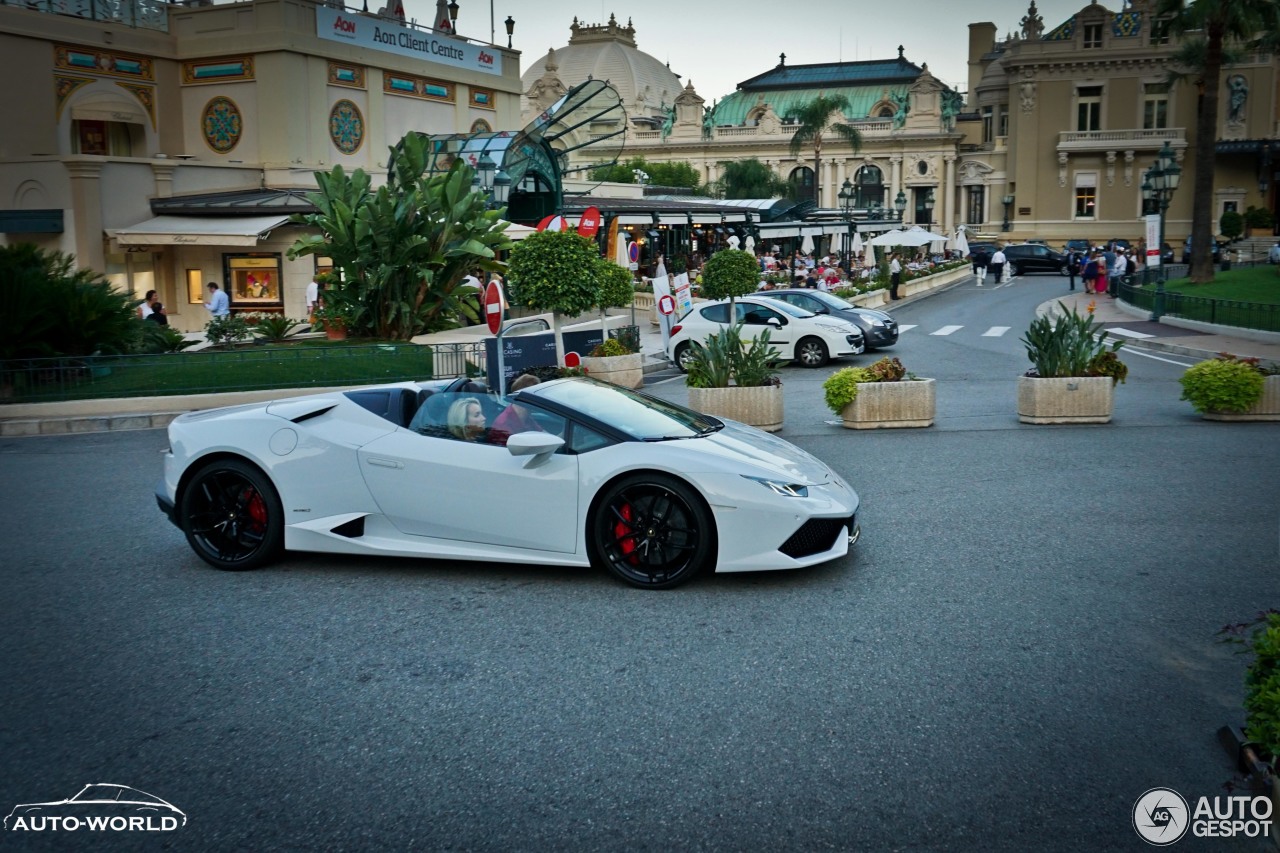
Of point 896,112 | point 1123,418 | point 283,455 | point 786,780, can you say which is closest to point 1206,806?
point 786,780

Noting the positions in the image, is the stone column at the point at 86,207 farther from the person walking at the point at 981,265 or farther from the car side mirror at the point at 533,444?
the person walking at the point at 981,265

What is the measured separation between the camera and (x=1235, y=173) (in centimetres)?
7856

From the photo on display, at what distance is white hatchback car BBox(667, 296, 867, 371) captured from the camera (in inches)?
→ 897

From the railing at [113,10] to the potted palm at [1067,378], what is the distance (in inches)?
1199

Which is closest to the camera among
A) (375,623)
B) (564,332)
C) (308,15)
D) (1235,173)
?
(375,623)

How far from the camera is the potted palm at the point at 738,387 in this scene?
14.1 meters

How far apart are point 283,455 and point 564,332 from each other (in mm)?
11601

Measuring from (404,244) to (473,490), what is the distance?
48.3 ft

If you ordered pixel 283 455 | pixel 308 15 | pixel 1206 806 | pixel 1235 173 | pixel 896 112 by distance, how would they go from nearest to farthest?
pixel 1206 806 < pixel 283 455 < pixel 308 15 < pixel 1235 173 < pixel 896 112

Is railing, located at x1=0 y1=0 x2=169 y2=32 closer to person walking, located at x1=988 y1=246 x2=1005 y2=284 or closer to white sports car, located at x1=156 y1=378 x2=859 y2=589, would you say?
white sports car, located at x1=156 y1=378 x2=859 y2=589

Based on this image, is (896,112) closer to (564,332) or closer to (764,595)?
(564,332)

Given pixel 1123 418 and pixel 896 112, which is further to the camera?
pixel 896 112

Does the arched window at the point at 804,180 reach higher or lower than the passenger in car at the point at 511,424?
higher

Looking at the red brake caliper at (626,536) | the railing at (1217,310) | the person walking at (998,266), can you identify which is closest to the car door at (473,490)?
the red brake caliper at (626,536)
